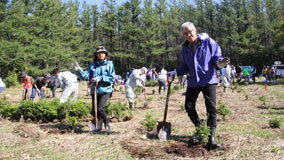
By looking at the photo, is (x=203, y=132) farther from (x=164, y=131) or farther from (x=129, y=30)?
(x=129, y=30)

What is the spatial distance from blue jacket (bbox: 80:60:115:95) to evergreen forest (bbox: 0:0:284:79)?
23.2m

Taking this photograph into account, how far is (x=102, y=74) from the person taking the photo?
5293 mm

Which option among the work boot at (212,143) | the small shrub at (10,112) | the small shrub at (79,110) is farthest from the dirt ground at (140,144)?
the small shrub at (10,112)

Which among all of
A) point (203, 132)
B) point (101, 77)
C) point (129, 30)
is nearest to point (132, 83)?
point (101, 77)

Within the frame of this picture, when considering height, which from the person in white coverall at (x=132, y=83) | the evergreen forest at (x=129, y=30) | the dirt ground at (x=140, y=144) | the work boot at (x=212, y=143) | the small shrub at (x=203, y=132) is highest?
the evergreen forest at (x=129, y=30)

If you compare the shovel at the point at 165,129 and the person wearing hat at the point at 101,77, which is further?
the person wearing hat at the point at 101,77

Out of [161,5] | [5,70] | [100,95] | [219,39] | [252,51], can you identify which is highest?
[161,5]

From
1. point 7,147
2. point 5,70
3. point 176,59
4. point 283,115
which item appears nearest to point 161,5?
point 176,59

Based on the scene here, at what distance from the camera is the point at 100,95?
17.3ft

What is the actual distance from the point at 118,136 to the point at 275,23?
4016 cm

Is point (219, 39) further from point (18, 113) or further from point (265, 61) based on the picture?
point (18, 113)

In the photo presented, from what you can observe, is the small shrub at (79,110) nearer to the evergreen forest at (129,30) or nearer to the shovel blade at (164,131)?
the shovel blade at (164,131)

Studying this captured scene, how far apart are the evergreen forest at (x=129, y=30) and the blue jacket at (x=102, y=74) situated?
2319 centimetres

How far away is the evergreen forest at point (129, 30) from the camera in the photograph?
27.6m
